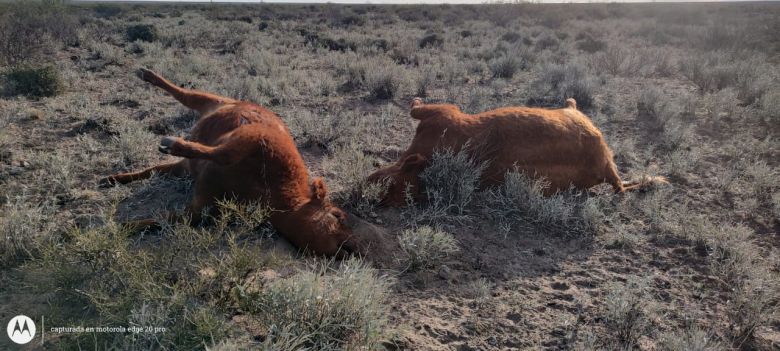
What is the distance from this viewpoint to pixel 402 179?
4.36 m

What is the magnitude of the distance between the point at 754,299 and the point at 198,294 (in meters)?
3.97

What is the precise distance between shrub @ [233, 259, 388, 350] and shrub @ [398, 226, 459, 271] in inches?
40.6

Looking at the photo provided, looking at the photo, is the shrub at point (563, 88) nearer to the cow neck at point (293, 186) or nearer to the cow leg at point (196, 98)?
the cow leg at point (196, 98)

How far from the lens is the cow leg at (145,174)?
15.5 ft

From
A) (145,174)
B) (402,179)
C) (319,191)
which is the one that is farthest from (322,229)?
(145,174)

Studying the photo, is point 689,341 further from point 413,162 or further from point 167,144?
point 167,144

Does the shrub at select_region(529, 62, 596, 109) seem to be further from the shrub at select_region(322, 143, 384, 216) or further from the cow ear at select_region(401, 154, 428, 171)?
the cow ear at select_region(401, 154, 428, 171)

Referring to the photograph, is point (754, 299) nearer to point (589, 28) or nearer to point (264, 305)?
point (264, 305)

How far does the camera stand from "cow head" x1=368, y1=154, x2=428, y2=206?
4301 mm

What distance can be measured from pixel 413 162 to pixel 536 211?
1.38m

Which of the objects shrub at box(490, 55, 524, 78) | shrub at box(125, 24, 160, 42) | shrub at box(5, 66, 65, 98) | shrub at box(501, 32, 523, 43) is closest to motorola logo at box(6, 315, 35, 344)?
shrub at box(5, 66, 65, 98)

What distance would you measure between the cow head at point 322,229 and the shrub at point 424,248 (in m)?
0.44

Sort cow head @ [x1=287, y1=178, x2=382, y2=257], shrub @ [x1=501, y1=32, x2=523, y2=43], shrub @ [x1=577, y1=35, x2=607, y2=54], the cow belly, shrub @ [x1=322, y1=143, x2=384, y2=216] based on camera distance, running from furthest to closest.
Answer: shrub @ [x1=501, y1=32, x2=523, y2=43] < shrub @ [x1=577, y1=35, x2=607, y2=54] < the cow belly < shrub @ [x1=322, y1=143, x2=384, y2=216] < cow head @ [x1=287, y1=178, x2=382, y2=257]

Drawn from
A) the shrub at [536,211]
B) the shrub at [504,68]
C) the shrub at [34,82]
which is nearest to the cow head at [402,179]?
the shrub at [536,211]
